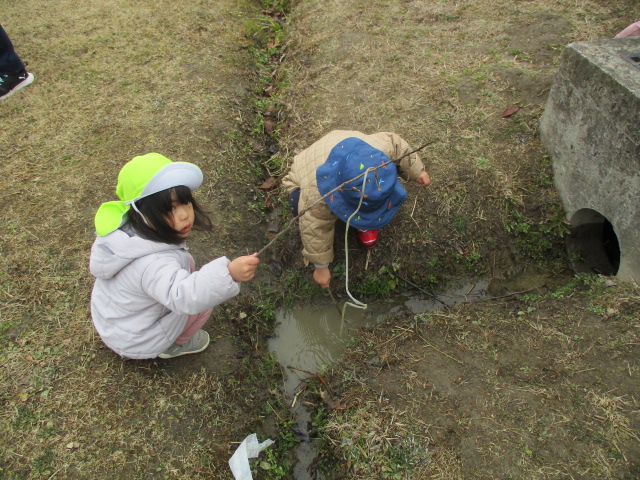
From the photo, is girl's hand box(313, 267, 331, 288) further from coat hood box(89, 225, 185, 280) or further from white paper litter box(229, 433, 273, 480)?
coat hood box(89, 225, 185, 280)

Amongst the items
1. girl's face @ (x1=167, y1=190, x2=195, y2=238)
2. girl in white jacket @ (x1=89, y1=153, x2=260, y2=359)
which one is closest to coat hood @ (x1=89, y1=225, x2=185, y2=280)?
girl in white jacket @ (x1=89, y1=153, x2=260, y2=359)

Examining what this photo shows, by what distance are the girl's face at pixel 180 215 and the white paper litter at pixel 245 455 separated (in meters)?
1.35

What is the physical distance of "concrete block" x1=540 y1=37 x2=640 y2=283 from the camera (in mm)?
3154

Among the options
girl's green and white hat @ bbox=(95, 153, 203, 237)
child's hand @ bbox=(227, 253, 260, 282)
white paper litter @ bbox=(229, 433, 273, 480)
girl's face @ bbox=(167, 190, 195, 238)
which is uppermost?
girl's green and white hat @ bbox=(95, 153, 203, 237)

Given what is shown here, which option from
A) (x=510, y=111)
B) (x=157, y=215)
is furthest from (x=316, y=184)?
(x=510, y=111)

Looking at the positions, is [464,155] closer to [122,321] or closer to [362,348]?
[362,348]

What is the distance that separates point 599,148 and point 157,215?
3.26m

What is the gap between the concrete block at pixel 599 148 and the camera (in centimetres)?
315

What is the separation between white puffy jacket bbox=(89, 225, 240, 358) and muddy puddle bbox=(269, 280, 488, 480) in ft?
3.49

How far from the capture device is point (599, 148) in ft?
11.2

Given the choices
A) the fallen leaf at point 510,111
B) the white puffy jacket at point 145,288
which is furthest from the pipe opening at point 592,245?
the white puffy jacket at point 145,288

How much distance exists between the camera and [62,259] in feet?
11.3

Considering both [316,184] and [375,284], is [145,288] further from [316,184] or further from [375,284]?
[375,284]

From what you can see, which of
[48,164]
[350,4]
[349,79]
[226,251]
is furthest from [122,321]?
[350,4]
